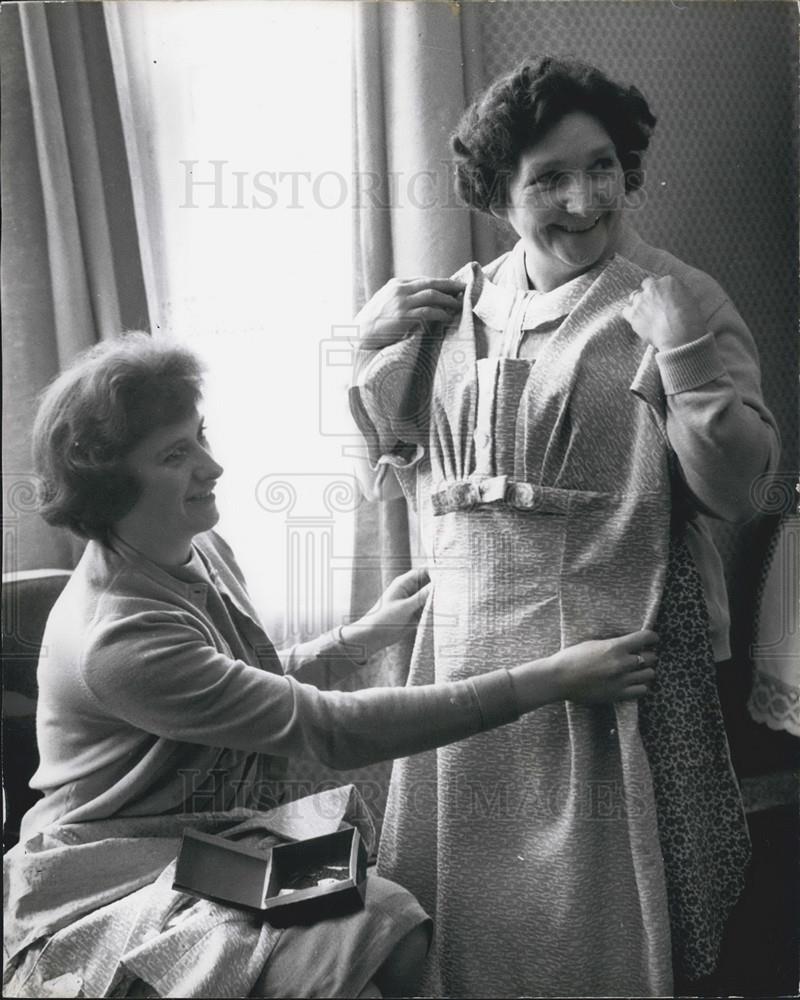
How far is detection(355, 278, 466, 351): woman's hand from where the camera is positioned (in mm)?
1116

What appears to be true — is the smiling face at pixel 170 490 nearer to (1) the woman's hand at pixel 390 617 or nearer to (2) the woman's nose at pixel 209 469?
(2) the woman's nose at pixel 209 469

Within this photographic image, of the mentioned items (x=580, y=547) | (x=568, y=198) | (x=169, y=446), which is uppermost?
(x=568, y=198)

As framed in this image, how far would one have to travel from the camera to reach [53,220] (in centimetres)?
117

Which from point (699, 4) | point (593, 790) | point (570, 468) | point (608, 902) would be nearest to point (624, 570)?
point (570, 468)

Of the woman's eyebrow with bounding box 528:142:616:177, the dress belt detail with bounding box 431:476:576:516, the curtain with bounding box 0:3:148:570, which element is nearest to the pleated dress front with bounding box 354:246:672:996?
the dress belt detail with bounding box 431:476:576:516

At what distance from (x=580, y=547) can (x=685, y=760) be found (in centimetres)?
24

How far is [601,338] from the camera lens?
1.05m

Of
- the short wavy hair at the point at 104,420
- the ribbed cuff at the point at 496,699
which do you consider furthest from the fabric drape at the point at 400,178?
the short wavy hair at the point at 104,420

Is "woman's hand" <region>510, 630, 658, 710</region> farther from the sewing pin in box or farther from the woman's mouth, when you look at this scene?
the woman's mouth

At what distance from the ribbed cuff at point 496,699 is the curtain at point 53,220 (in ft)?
1.59

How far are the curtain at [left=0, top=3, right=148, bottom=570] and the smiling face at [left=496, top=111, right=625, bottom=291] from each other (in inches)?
16.9

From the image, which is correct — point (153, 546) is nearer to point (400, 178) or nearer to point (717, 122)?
point (400, 178)

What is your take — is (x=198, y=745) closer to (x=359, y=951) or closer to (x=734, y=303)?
(x=359, y=951)

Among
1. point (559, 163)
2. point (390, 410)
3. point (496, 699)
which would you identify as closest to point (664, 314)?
point (559, 163)
